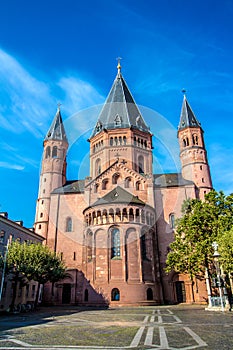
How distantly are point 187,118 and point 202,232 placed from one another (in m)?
31.2

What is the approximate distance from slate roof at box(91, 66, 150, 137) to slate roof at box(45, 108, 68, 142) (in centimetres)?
657

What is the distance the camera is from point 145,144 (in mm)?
56969

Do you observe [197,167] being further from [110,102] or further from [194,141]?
[110,102]

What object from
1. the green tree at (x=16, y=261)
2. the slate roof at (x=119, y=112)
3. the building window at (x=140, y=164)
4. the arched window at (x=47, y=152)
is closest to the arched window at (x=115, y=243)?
the green tree at (x=16, y=261)

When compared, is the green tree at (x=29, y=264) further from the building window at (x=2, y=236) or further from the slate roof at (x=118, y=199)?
the slate roof at (x=118, y=199)

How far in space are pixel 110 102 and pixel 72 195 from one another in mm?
24686

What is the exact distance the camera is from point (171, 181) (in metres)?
50.8

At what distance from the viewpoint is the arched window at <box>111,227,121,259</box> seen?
125 feet

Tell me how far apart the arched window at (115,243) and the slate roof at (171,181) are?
14007mm

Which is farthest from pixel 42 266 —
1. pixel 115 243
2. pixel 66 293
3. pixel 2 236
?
pixel 66 293

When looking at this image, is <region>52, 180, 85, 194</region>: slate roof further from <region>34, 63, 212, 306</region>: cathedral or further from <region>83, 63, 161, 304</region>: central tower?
<region>83, 63, 161, 304</region>: central tower

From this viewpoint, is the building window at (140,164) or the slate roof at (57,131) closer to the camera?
the building window at (140,164)

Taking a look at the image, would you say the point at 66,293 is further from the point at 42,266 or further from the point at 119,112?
the point at 119,112

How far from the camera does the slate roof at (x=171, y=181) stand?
49.0 meters
